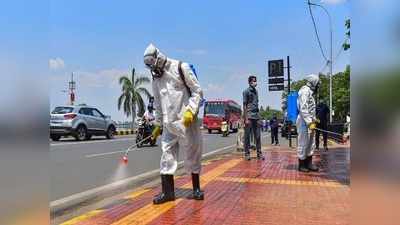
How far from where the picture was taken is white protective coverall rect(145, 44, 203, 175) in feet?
18.2

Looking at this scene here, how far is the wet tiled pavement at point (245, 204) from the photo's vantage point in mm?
4832

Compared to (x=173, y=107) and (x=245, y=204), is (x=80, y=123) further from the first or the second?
(x=245, y=204)

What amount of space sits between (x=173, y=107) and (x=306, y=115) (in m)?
3.71

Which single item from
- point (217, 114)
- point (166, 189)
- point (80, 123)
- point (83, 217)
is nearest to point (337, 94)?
point (217, 114)

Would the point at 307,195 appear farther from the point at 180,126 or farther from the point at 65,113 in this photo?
the point at 65,113

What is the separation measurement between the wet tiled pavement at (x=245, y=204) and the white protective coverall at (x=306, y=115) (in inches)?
24.6

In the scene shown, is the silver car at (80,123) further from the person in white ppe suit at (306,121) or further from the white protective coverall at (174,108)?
the white protective coverall at (174,108)

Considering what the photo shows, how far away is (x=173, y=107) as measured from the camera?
5586mm

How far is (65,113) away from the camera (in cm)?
2156

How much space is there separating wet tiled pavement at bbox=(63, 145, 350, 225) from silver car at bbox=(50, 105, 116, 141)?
14538 millimetres
